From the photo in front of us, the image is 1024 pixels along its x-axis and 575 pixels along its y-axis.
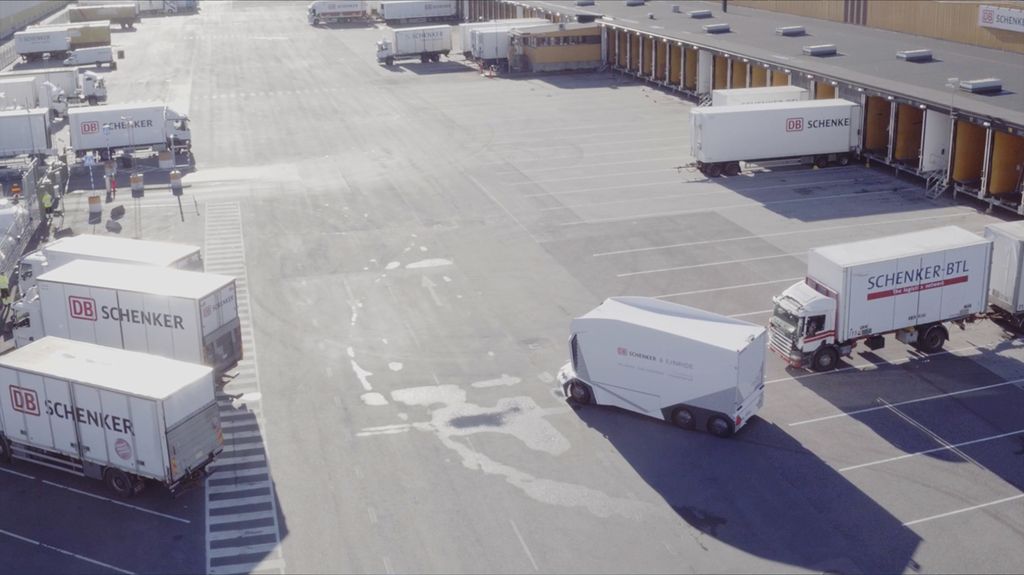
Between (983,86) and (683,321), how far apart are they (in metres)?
30.7

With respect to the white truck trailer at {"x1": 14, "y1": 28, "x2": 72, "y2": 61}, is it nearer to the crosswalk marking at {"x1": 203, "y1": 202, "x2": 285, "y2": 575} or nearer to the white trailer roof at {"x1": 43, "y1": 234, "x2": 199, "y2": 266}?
the white trailer roof at {"x1": 43, "y1": 234, "x2": 199, "y2": 266}

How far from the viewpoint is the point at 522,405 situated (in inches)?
1281

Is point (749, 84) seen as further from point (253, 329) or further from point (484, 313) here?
point (253, 329)

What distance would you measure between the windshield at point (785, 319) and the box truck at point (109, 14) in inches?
4740

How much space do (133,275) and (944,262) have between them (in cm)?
2510

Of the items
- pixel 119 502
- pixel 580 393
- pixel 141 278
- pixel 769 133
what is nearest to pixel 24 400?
pixel 119 502

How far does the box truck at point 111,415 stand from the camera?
88.6 ft

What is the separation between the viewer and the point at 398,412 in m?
32.3

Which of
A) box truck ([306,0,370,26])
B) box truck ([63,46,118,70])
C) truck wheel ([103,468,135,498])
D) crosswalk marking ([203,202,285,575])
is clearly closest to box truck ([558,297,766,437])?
crosswalk marking ([203,202,285,575])

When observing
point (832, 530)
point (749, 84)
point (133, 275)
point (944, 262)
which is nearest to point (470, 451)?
point (832, 530)

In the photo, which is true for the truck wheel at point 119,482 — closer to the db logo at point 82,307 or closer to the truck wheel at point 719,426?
the db logo at point 82,307

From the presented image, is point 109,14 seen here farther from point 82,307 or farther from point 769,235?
point 82,307

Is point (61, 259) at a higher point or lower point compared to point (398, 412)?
higher

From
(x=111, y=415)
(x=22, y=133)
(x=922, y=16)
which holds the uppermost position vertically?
(x=922, y=16)
